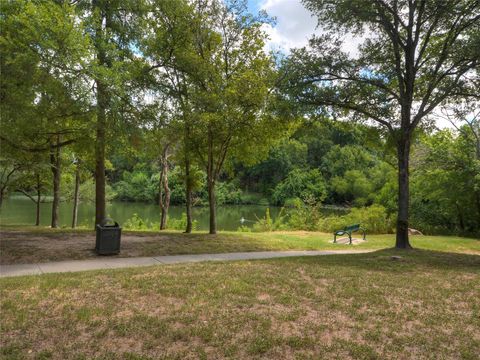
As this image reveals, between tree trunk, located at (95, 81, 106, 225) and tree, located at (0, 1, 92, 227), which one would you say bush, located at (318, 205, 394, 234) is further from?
tree, located at (0, 1, 92, 227)

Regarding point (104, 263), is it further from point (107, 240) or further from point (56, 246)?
point (56, 246)

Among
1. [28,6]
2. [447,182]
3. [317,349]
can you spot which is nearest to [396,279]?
[317,349]

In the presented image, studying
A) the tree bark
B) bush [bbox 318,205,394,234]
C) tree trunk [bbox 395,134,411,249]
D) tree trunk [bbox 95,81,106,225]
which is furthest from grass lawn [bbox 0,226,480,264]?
bush [bbox 318,205,394,234]

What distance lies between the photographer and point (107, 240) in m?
10.2

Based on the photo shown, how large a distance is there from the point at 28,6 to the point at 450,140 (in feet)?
79.5

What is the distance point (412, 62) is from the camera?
41.6 ft

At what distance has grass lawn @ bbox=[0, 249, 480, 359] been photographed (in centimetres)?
454

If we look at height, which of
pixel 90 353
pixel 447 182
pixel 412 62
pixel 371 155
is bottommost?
pixel 90 353

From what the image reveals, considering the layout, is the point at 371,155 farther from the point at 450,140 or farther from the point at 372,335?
the point at 372,335

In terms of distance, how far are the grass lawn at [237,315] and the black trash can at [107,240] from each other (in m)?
2.51

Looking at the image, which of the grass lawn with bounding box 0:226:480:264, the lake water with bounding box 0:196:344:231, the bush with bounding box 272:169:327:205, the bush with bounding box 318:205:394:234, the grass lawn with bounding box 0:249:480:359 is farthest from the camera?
the bush with bounding box 272:169:327:205

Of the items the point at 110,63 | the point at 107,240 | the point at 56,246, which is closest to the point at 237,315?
the point at 107,240

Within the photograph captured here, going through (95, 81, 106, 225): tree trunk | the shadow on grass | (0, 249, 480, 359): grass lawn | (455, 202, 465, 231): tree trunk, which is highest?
(95, 81, 106, 225): tree trunk

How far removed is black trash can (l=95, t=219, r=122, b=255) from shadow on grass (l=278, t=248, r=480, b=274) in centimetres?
453
